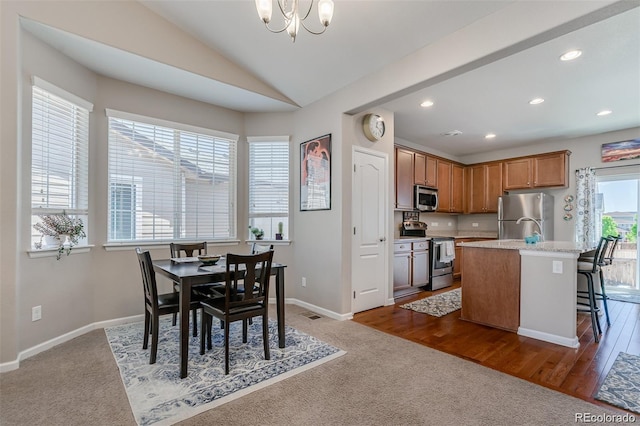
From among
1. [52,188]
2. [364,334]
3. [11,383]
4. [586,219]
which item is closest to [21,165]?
[52,188]

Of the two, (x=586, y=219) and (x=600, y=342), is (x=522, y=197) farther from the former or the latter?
(x=600, y=342)

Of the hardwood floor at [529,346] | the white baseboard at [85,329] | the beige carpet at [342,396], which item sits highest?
the white baseboard at [85,329]

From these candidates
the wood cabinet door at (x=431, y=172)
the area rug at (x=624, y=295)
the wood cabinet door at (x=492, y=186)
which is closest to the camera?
Answer: the area rug at (x=624, y=295)

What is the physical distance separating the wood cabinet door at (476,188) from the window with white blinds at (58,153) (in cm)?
682

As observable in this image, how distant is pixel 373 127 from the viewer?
13.2ft

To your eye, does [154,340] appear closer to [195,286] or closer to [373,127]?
[195,286]

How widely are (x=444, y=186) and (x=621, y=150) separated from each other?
9.16 ft

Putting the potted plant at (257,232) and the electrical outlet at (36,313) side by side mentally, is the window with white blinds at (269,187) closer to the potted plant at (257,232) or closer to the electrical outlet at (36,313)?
the potted plant at (257,232)

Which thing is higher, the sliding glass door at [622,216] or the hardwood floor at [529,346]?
the sliding glass door at [622,216]

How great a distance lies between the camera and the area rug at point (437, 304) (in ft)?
13.3

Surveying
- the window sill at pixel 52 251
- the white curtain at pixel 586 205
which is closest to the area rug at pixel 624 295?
the white curtain at pixel 586 205

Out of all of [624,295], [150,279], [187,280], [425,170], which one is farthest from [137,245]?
[624,295]

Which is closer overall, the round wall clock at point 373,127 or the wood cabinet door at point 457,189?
the round wall clock at point 373,127

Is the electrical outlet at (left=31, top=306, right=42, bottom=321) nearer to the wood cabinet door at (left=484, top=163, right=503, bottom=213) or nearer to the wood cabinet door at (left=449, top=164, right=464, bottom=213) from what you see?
the wood cabinet door at (left=449, top=164, right=464, bottom=213)
